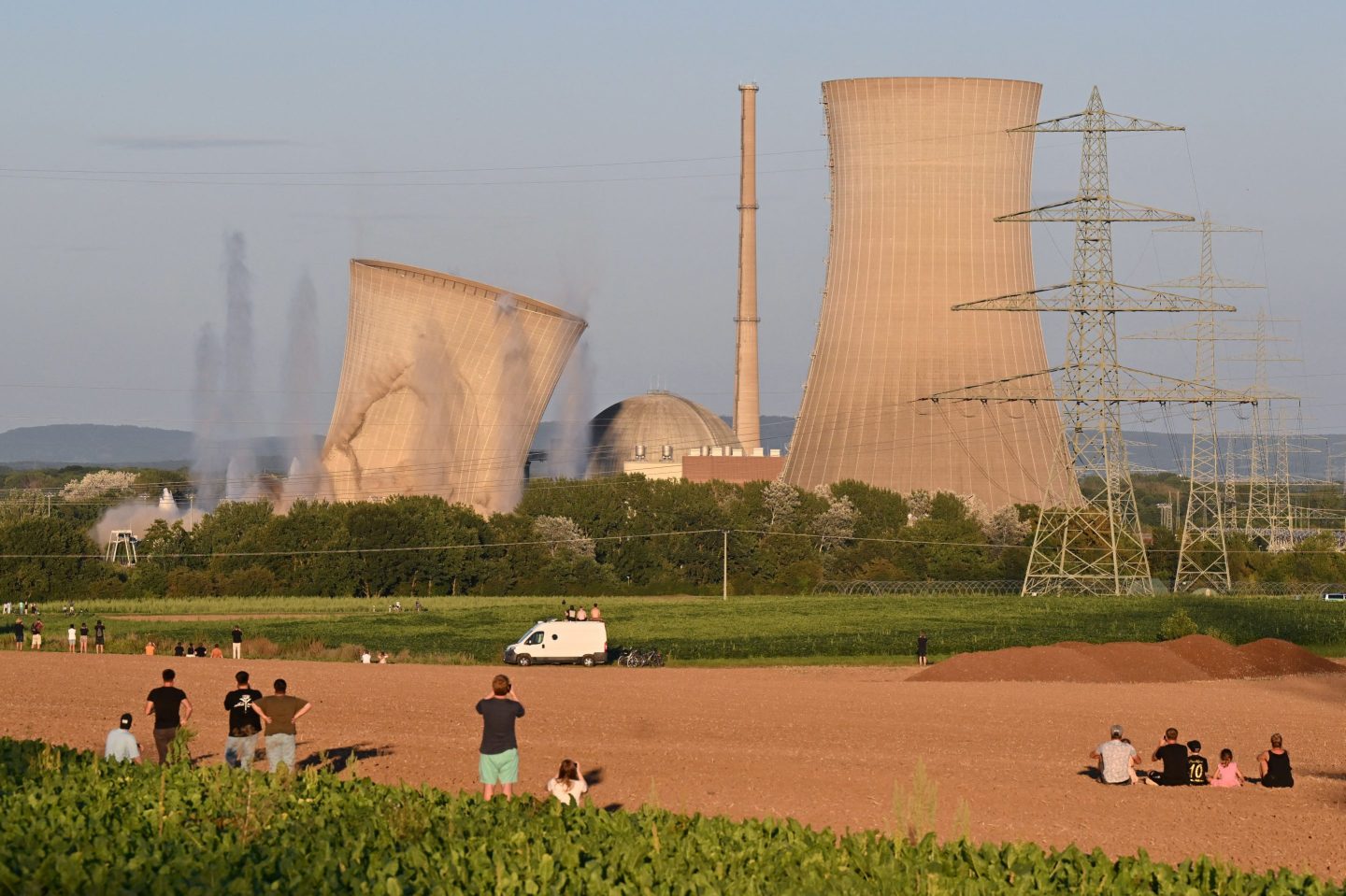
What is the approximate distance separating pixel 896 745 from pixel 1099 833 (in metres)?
6.60

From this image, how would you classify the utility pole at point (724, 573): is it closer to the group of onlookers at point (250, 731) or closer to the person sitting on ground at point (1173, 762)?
the person sitting on ground at point (1173, 762)

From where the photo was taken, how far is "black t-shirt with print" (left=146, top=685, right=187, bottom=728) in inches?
655

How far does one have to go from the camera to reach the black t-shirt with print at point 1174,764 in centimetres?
1905

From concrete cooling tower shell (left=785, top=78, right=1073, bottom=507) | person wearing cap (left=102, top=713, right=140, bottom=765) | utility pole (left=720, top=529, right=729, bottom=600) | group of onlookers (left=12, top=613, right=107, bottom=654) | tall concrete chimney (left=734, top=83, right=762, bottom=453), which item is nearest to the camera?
person wearing cap (left=102, top=713, right=140, bottom=765)

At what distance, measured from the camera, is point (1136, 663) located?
36.4m

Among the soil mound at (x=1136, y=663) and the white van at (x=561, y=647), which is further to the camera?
the white van at (x=561, y=647)

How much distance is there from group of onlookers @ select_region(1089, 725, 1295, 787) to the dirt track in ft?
0.73

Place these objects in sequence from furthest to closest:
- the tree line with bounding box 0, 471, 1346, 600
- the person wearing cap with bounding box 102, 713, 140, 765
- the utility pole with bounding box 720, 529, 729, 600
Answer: the utility pole with bounding box 720, 529, 729, 600, the tree line with bounding box 0, 471, 1346, 600, the person wearing cap with bounding box 102, 713, 140, 765

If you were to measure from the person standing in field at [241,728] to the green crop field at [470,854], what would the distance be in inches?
105

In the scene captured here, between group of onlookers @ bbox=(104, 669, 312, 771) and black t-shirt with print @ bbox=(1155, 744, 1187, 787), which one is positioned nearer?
group of onlookers @ bbox=(104, 669, 312, 771)

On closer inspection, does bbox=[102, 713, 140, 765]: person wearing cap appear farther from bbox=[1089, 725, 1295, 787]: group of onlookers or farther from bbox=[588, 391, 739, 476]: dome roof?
bbox=[588, 391, 739, 476]: dome roof

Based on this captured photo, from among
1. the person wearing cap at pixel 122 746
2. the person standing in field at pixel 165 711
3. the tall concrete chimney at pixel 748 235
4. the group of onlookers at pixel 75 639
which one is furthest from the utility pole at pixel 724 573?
the person wearing cap at pixel 122 746

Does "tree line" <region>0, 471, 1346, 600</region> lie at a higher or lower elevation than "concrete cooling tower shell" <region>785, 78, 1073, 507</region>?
lower

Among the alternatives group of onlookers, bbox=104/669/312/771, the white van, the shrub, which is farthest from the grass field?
group of onlookers, bbox=104/669/312/771
